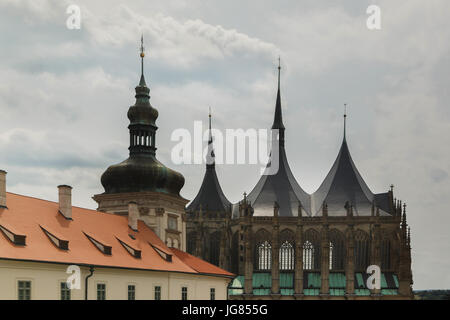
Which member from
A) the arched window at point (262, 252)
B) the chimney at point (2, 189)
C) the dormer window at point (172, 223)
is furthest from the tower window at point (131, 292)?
the arched window at point (262, 252)

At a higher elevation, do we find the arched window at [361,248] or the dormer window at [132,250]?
the arched window at [361,248]

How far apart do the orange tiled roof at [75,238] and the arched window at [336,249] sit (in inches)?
1364

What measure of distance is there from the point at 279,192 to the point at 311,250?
9020 mm

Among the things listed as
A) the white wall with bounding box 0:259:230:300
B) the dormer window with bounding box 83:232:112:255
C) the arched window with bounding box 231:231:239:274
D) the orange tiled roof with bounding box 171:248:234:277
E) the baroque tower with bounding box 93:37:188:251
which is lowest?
the white wall with bounding box 0:259:230:300

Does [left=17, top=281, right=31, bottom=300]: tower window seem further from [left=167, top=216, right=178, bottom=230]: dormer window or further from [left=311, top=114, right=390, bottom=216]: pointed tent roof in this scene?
[left=311, top=114, right=390, bottom=216]: pointed tent roof

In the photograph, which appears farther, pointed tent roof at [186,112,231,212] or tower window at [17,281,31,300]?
pointed tent roof at [186,112,231,212]

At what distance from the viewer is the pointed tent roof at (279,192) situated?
8969 centimetres

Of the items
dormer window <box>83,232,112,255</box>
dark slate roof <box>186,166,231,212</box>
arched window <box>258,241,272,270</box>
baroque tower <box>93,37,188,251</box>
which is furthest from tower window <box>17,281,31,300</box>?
dark slate roof <box>186,166,231,212</box>

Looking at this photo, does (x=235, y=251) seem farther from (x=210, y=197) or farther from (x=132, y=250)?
(x=132, y=250)

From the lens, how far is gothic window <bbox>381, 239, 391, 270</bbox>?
86500 millimetres

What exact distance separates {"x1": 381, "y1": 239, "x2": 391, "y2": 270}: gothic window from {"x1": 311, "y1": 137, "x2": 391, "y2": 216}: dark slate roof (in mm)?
4030

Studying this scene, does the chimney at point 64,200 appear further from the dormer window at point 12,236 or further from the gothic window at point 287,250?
the gothic window at point 287,250

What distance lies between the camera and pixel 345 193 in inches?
3563
